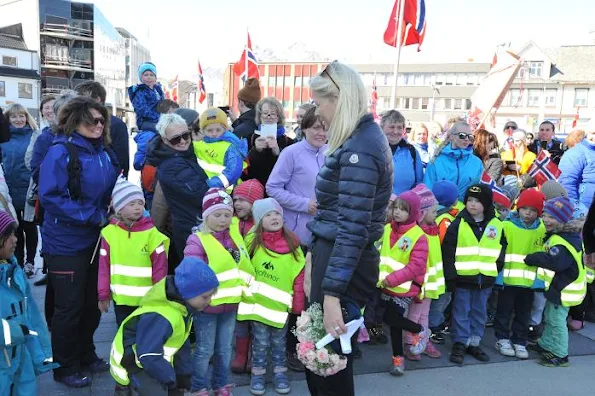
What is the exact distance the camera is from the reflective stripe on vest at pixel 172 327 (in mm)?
2816

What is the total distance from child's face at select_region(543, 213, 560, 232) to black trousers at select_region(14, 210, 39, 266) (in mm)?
5642

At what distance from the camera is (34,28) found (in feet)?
167

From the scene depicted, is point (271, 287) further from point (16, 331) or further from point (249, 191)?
point (16, 331)

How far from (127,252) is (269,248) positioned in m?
1.05

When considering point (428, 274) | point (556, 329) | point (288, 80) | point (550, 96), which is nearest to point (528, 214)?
point (556, 329)

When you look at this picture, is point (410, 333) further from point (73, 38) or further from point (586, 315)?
point (73, 38)

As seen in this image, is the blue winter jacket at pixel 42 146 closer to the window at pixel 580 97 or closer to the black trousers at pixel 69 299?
the black trousers at pixel 69 299

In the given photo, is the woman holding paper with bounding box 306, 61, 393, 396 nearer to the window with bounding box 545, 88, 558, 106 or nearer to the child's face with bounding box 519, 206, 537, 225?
the child's face with bounding box 519, 206, 537, 225

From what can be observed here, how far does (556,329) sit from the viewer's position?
443cm

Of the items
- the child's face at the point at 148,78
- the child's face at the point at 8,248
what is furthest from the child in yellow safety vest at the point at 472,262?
the child's face at the point at 148,78

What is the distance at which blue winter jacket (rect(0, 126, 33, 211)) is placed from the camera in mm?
5793

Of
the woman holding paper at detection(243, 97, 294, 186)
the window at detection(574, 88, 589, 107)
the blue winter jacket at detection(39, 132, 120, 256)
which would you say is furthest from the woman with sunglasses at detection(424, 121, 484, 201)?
the window at detection(574, 88, 589, 107)

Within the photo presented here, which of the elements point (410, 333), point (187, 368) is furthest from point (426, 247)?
point (187, 368)

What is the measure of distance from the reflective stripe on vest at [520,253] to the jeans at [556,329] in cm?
30
